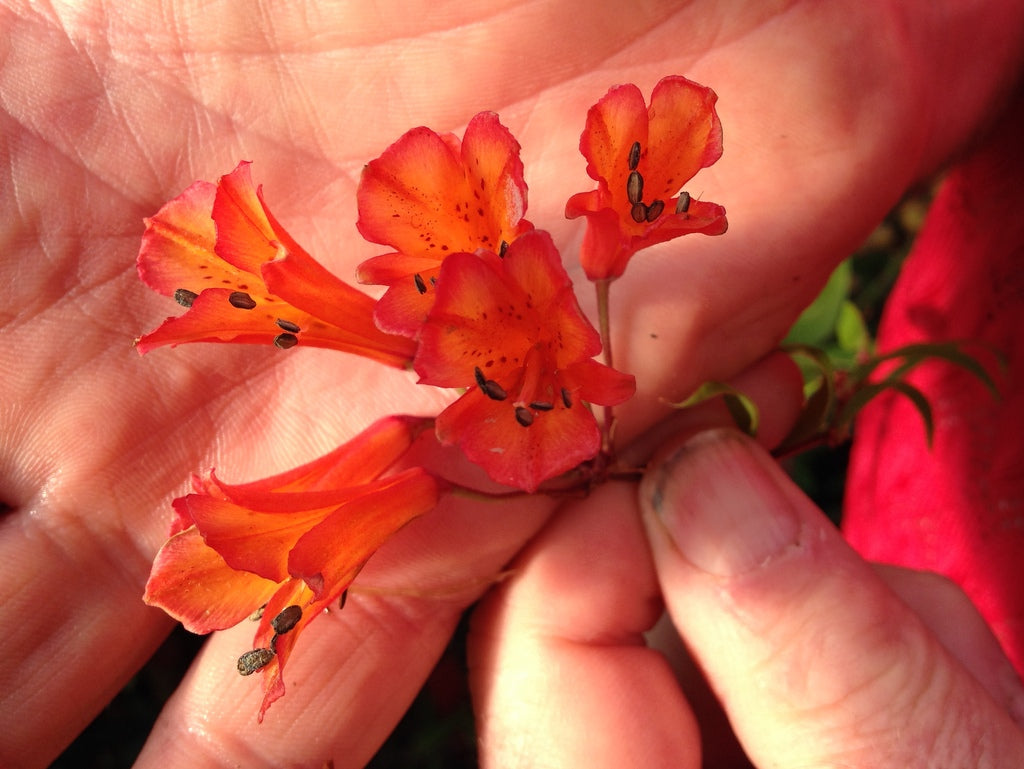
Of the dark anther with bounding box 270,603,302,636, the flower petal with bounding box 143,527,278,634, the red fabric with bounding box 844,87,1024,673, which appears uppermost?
the flower petal with bounding box 143,527,278,634

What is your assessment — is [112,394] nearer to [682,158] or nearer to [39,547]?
[39,547]

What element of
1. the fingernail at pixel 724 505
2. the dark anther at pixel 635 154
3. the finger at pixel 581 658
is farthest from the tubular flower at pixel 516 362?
the finger at pixel 581 658

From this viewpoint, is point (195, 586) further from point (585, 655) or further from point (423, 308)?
point (585, 655)

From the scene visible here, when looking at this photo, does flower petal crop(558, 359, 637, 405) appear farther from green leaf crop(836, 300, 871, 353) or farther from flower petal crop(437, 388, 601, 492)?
green leaf crop(836, 300, 871, 353)

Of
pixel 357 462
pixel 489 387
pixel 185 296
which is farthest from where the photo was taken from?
pixel 357 462

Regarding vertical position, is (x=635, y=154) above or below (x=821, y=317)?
above

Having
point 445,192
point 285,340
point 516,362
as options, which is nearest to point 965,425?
point 516,362

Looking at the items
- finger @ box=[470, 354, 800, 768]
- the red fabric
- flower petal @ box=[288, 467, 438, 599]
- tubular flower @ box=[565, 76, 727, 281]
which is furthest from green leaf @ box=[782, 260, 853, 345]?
flower petal @ box=[288, 467, 438, 599]

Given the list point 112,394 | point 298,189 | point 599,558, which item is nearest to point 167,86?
point 298,189
